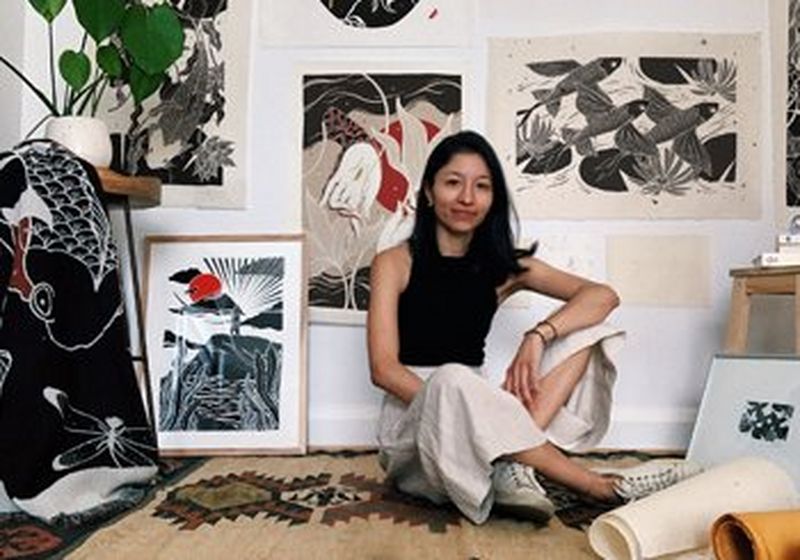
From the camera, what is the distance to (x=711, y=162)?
220 cm

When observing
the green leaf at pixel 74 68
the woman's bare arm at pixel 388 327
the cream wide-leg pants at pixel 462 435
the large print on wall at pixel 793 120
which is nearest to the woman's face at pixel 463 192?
the woman's bare arm at pixel 388 327

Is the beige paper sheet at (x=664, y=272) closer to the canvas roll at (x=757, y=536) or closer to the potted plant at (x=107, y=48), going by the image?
the canvas roll at (x=757, y=536)

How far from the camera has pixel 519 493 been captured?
1281 mm

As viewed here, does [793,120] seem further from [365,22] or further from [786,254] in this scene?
[365,22]

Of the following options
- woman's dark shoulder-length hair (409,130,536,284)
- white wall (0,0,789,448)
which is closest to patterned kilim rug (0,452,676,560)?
woman's dark shoulder-length hair (409,130,536,284)

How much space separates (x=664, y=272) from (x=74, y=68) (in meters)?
1.65

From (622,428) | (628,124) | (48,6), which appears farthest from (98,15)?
(622,428)

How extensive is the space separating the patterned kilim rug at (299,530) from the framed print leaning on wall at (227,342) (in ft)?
1.56

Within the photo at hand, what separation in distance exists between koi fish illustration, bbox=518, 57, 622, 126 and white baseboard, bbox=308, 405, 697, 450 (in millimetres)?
906

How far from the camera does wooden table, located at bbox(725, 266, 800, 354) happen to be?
1.76 metres

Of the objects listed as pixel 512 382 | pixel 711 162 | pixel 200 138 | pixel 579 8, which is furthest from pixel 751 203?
pixel 200 138

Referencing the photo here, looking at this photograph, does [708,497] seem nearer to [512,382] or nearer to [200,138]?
[512,382]

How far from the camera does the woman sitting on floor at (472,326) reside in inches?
56.6

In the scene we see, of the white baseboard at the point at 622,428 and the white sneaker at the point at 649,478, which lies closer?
the white sneaker at the point at 649,478
